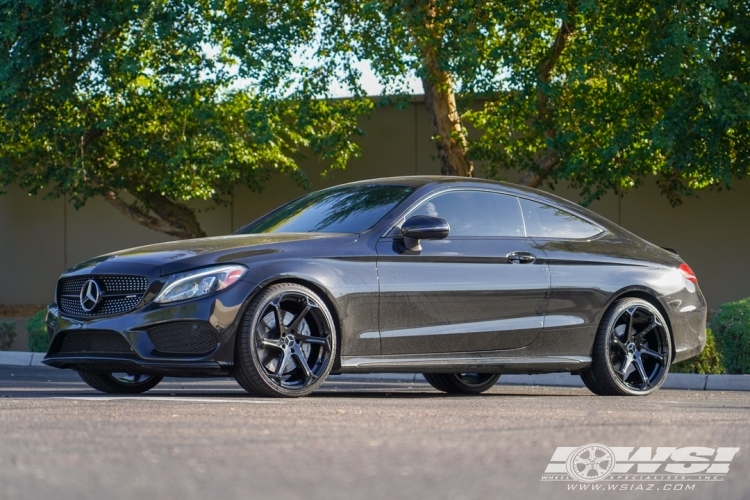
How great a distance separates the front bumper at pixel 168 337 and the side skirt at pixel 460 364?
0.82 meters

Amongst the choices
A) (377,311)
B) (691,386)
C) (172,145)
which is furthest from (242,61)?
(377,311)

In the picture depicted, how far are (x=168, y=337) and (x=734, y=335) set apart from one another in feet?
19.1

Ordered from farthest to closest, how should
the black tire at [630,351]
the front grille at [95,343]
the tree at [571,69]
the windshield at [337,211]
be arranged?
the tree at [571,69], the black tire at [630,351], the windshield at [337,211], the front grille at [95,343]

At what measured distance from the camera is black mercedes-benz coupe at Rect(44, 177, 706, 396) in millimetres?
7098

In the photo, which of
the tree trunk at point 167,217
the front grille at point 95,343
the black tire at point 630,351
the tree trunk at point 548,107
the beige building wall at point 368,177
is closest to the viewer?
the front grille at point 95,343

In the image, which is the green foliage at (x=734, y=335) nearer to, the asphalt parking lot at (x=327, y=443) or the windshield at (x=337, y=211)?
the asphalt parking lot at (x=327, y=443)

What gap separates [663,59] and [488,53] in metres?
2.85

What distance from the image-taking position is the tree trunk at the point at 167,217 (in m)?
22.8

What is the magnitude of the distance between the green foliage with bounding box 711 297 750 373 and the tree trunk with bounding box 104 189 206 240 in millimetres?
13603

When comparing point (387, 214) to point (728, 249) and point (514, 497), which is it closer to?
point (514, 497)

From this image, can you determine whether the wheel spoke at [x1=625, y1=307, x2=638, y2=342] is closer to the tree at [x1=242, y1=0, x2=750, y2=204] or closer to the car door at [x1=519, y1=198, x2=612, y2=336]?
the car door at [x1=519, y1=198, x2=612, y2=336]

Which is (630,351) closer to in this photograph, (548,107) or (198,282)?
(198,282)

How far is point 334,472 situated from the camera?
4.11 metres

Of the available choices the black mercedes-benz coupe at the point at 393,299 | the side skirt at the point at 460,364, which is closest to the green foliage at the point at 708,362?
the black mercedes-benz coupe at the point at 393,299
